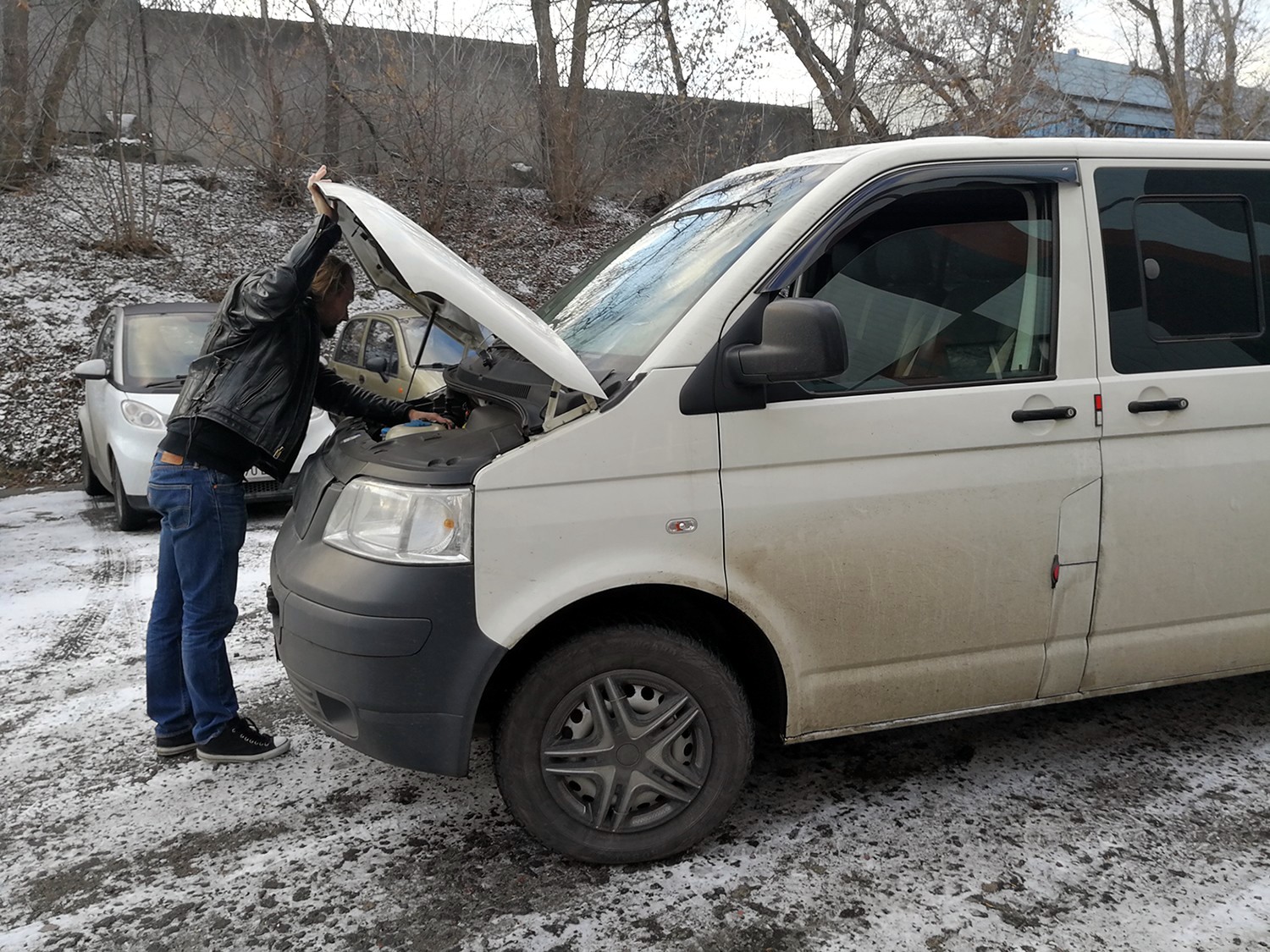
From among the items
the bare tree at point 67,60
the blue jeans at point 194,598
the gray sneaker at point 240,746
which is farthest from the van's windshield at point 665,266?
the bare tree at point 67,60

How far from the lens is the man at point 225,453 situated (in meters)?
3.50

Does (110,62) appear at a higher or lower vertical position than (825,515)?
higher

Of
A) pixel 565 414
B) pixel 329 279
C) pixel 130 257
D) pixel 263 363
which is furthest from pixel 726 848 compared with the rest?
pixel 130 257

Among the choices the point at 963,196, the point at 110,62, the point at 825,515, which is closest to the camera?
the point at 825,515

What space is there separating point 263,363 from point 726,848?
2.22 meters

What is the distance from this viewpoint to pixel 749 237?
3.13m

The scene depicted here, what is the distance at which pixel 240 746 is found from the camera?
12.4 ft

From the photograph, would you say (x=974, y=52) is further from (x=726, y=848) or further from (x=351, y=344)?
(x=726, y=848)

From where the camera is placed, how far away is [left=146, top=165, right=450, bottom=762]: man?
138 inches

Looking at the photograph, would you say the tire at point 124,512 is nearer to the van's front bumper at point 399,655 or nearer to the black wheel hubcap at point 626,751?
the van's front bumper at point 399,655

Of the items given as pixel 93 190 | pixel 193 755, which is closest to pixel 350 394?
pixel 193 755

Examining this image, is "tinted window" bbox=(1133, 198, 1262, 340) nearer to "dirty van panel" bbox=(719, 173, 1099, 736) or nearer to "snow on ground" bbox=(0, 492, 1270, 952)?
"dirty van panel" bbox=(719, 173, 1099, 736)

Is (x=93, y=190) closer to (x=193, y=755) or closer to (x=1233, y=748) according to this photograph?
(x=193, y=755)

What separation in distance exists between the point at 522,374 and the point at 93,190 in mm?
12871
